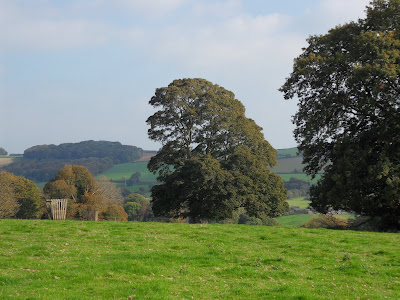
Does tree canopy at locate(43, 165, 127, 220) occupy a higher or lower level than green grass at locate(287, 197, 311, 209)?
higher

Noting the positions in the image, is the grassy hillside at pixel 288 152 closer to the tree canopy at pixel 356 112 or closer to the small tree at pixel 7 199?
the small tree at pixel 7 199

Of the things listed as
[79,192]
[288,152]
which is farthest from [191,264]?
[288,152]

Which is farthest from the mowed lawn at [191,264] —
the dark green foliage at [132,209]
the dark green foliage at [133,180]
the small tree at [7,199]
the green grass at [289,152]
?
the dark green foliage at [133,180]

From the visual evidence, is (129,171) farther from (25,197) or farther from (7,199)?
(7,199)

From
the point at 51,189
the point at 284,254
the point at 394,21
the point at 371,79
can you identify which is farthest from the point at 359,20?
the point at 51,189

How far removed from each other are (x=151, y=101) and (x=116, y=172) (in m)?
130

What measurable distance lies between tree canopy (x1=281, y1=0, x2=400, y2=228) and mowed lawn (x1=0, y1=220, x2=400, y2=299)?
6.63 m

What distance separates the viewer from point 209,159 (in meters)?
39.7

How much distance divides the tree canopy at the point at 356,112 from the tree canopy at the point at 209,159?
30.4 feet

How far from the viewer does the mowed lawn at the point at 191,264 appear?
36.2 ft

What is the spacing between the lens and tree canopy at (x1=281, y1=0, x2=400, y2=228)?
2681 centimetres

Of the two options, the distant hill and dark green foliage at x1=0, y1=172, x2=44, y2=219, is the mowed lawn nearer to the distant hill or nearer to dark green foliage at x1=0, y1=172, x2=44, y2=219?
dark green foliage at x1=0, y1=172, x2=44, y2=219

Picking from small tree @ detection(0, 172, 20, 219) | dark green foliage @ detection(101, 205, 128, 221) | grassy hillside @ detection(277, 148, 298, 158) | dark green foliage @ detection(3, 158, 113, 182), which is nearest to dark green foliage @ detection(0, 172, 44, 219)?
small tree @ detection(0, 172, 20, 219)

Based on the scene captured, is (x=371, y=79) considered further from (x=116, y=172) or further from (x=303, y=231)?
(x=116, y=172)
